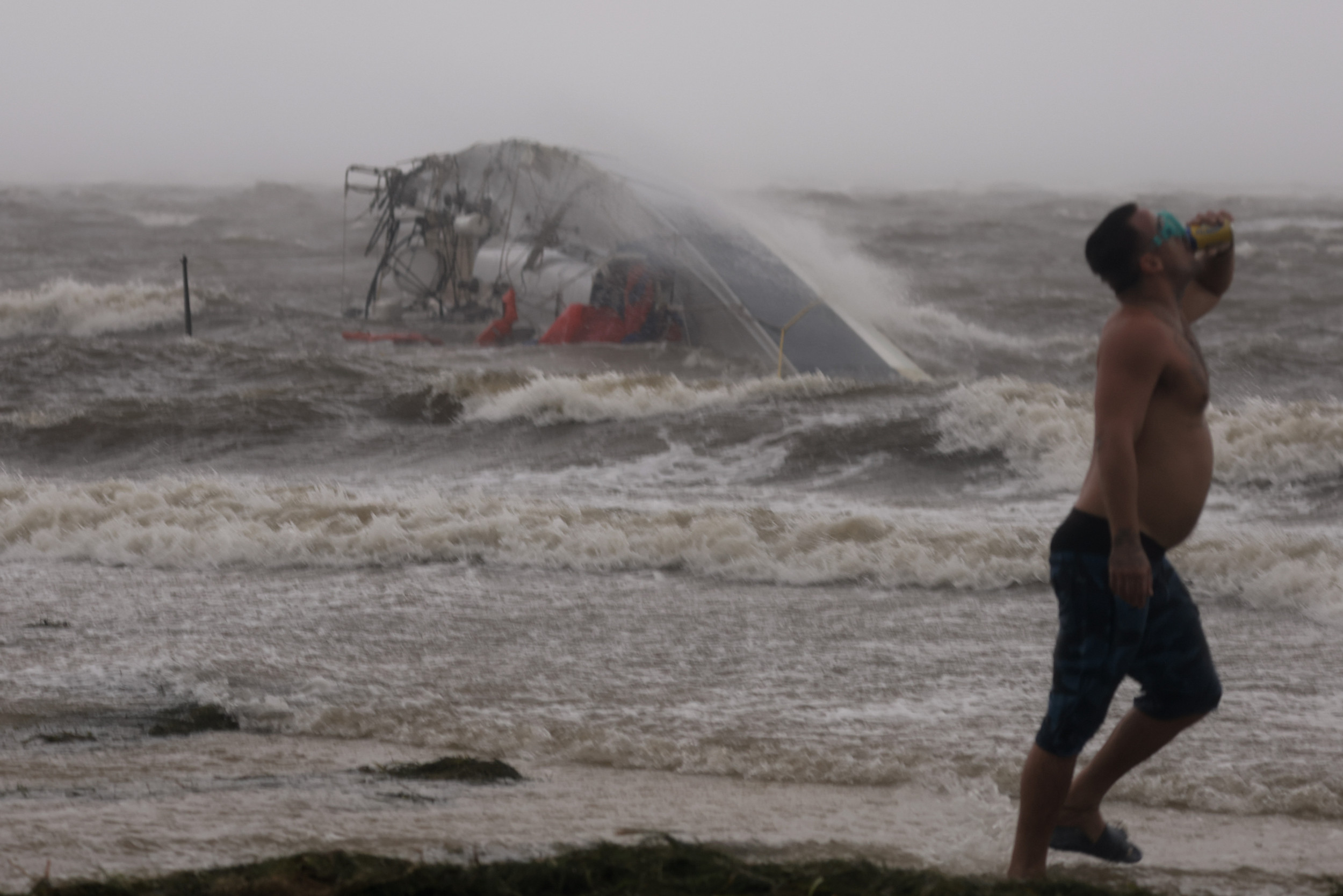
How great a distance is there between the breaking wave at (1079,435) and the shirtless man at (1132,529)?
5.37m

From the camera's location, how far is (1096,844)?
254cm

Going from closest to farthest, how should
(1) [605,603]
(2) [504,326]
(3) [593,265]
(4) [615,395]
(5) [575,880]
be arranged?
(5) [575,880] → (1) [605,603] → (4) [615,395] → (3) [593,265] → (2) [504,326]

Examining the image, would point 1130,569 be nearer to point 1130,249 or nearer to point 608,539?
point 1130,249

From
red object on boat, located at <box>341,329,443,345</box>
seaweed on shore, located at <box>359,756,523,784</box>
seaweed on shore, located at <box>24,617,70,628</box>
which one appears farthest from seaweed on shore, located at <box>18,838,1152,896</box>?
red object on boat, located at <box>341,329,443,345</box>

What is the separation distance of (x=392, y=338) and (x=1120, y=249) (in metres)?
13.8

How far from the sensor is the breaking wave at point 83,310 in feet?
59.0

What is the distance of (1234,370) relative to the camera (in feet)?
43.5

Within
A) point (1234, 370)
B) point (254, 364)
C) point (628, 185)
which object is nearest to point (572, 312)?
point (628, 185)

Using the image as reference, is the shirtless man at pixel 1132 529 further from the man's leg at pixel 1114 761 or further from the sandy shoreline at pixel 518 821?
the sandy shoreline at pixel 518 821

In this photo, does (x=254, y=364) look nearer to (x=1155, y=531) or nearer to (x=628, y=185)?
(x=628, y=185)

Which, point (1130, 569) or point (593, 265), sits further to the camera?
point (593, 265)

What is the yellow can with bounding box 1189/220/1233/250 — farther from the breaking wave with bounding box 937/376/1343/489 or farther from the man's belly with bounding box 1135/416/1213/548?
the breaking wave with bounding box 937/376/1343/489

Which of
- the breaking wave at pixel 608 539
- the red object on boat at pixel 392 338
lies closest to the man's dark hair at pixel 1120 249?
the breaking wave at pixel 608 539

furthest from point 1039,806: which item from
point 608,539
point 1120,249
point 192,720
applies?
point 608,539
